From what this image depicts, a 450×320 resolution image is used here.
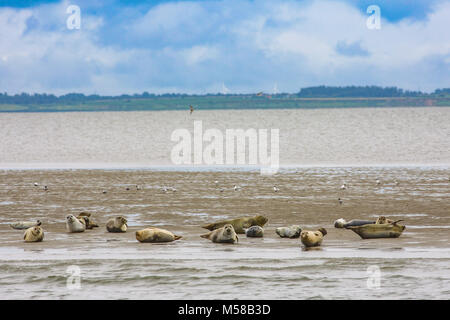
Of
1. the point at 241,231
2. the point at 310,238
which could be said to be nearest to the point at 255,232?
the point at 241,231

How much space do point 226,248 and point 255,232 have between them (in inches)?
60.9

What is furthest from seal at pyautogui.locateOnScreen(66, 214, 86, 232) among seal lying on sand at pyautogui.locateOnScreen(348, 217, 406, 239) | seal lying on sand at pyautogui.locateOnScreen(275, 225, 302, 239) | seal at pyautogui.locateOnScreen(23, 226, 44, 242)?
seal lying on sand at pyautogui.locateOnScreen(348, 217, 406, 239)

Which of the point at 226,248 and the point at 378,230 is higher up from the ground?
the point at 378,230

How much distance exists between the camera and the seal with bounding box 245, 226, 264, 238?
1808 cm

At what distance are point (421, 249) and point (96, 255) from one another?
23.9ft

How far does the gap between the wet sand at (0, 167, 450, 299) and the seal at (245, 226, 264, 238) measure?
305 millimetres

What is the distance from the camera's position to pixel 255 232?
59.4 ft

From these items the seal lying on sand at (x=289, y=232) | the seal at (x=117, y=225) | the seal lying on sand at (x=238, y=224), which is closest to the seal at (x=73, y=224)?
the seal at (x=117, y=225)

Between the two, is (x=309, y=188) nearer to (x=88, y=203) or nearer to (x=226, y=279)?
(x=88, y=203)

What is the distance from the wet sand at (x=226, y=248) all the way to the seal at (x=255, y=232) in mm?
305

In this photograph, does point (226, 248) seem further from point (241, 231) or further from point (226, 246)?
point (241, 231)

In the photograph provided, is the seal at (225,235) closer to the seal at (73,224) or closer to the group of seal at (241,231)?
the group of seal at (241,231)
